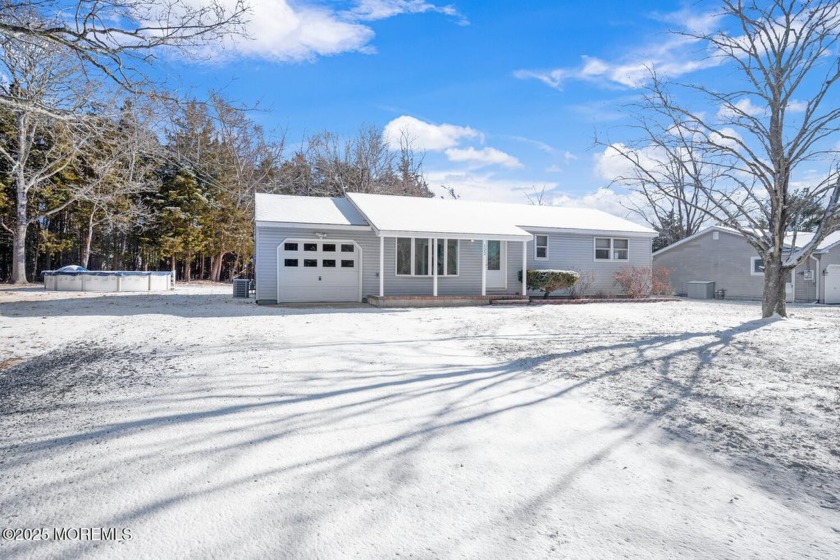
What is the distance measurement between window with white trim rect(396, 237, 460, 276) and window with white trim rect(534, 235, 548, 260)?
337 centimetres

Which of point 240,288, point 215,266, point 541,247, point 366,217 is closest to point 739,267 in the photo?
point 541,247

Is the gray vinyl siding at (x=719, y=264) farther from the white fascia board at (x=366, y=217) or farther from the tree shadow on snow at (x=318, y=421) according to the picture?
the tree shadow on snow at (x=318, y=421)

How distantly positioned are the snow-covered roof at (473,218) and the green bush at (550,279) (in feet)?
4.91

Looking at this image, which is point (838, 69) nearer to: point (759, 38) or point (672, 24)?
point (759, 38)

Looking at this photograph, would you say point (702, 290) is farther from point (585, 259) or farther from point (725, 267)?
point (585, 259)

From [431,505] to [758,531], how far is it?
1.58 metres

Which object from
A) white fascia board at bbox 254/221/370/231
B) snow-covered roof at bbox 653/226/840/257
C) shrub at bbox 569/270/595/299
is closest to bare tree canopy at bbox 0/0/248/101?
white fascia board at bbox 254/221/370/231

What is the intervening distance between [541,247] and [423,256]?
4.84 m

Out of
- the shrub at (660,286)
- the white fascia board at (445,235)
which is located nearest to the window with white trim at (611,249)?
the shrub at (660,286)

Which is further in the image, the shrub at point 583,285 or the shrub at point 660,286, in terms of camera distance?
the shrub at point 660,286

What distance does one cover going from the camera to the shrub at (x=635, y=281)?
708 inches

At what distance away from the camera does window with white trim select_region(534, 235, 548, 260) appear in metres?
17.9

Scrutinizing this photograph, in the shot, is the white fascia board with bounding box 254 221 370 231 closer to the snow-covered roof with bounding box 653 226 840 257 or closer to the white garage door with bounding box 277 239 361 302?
the white garage door with bounding box 277 239 361 302

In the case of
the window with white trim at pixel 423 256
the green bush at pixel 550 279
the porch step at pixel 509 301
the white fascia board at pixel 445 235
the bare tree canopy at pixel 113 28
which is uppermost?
the bare tree canopy at pixel 113 28
